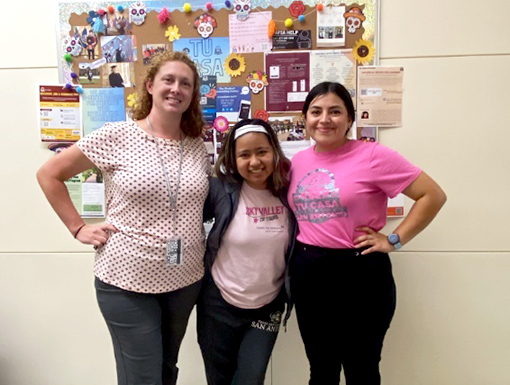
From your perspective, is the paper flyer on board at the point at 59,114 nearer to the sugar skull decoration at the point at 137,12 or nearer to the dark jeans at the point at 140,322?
the sugar skull decoration at the point at 137,12

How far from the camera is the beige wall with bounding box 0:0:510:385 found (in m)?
1.59

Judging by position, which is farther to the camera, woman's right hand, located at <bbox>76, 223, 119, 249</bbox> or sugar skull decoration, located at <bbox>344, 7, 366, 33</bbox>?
sugar skull decoration, located at <bbox>344, 7, 366, 33</bbox>

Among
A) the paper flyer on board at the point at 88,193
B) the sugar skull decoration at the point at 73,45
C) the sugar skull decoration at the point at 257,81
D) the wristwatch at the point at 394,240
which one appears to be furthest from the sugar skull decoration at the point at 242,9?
the wristwatch at the point at 394,240

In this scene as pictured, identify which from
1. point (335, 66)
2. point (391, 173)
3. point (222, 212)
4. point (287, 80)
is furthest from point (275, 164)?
point (335, 66)

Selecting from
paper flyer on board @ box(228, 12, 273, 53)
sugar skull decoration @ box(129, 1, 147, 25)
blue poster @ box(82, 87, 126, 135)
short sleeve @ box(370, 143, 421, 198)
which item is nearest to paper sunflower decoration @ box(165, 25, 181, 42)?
sugar skull decoration @ box(129, 1, 147, 25)

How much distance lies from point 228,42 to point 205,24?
0.14m

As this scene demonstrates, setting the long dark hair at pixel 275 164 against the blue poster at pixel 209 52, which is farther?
the blue poster at pixel 209 52

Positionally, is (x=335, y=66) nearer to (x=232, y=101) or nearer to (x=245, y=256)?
(x=232, y=101)

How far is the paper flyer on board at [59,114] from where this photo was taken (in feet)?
5.58

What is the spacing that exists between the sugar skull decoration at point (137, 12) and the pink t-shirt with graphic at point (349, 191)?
3.96 feet

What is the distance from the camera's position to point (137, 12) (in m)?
1.63

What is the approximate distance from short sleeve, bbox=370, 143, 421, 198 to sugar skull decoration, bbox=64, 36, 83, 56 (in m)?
1.55

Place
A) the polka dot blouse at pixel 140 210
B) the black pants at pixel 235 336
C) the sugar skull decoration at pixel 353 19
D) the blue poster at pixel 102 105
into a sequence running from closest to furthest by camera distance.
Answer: the polka dot blouse at pixel 140 210 → the black pants at pixel 235 336 → the sugar skull decoration at pixel 353 19 → the blue poster at pixel 102 105

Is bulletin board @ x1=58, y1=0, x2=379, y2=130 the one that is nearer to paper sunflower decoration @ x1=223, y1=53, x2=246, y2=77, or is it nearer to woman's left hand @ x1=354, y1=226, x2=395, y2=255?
paper sunflower decoration @ x1=223, y1=53, x2=246, y2=77
